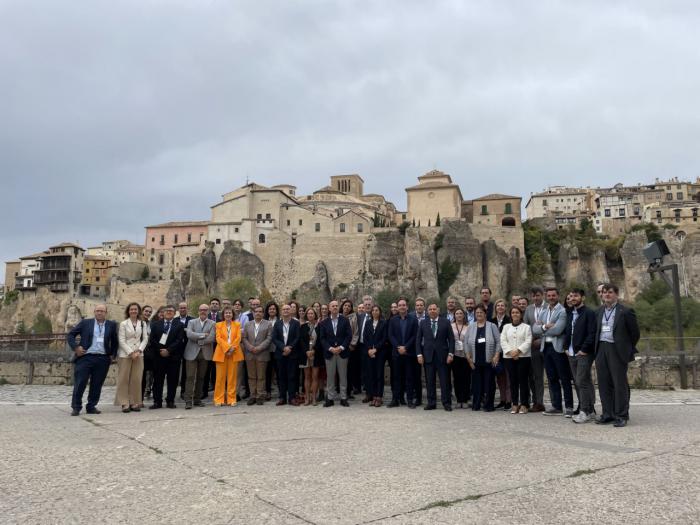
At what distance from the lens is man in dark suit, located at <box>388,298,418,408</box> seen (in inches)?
383

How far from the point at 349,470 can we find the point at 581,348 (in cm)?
480

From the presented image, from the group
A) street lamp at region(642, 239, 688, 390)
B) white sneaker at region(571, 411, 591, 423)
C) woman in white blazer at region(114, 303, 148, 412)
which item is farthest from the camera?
street lamp at region(642, 239, 688, 390)

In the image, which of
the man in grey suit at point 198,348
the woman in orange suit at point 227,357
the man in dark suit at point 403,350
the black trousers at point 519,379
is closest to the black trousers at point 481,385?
the black trousers at point 519,379

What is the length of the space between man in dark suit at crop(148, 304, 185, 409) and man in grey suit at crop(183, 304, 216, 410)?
0.18 metres

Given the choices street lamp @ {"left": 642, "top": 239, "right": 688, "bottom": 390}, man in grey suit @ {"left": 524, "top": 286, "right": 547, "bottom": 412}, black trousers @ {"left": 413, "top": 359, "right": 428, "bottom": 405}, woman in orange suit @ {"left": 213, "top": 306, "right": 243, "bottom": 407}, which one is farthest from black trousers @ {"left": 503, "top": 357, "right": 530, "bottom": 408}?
street lamp @ {"left": 642, "top": 239, "right": 688, "bottom": 390}

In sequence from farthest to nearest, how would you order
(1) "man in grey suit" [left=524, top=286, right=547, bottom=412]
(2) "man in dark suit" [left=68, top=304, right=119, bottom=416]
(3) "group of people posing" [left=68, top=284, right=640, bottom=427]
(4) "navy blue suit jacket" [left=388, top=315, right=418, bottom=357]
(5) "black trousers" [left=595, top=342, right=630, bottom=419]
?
(4) "navy blue suit jacket" [left=388, top=315, right=418, bottom=357] < (2) "man in dark suit" [left=68, top=304, right=119, bottom=416] < (1) "man in grey suit" [left=524, top=286, right=547, bottom=412] < (3) "group of people posing" [left=68, top=284, right=640, bottom=427] < (5) "black trousers" [left=595, top=342, right=630, bottom=419]

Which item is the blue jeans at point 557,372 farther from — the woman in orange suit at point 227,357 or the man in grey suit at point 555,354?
the woman in orange suit at point 227,357

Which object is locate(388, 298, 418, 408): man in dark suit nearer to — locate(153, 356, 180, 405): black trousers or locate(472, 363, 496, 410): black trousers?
locate(472, 363, 496, 410): black trousers

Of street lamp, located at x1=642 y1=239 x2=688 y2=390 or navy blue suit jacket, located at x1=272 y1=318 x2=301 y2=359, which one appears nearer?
navy blue suit jacket, located at x1=272 y1=318 x2=301 y2=359

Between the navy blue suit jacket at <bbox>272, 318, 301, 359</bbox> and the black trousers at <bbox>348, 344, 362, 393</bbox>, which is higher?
the navy blue suit jacket at <bbox>272, 318, 301, 359</bbox>

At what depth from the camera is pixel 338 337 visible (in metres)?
10.1

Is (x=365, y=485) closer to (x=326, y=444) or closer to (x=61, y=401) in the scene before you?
(x=326, y=444)

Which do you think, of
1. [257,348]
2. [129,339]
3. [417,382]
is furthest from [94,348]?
[417,382]

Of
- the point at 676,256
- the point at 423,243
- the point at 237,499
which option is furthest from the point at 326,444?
the point at 676,256
